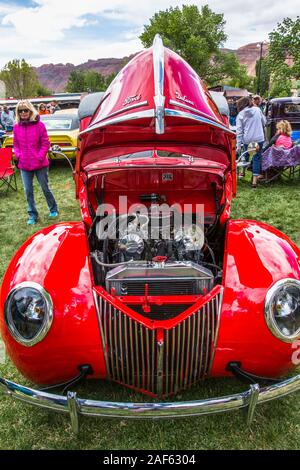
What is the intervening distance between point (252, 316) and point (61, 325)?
109 cm

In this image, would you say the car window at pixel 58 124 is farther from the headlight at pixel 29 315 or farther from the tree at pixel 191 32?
the tree at pixel 191 32

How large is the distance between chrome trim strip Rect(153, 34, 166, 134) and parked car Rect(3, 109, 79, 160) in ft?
21.9

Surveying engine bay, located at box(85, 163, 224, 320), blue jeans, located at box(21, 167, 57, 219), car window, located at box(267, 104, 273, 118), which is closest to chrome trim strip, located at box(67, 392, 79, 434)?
engine bay, located at box(85, 163, 224, 320)

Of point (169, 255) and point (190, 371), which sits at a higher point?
point (169, 255)

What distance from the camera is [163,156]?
10.9 ft

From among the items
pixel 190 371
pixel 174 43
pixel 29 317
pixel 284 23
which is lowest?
pixel 190 371

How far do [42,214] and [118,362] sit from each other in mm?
4727

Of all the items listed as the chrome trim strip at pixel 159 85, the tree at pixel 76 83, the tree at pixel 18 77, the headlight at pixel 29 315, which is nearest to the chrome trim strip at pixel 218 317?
the headlight at pixel 29 315

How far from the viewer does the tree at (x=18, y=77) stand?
6569cm

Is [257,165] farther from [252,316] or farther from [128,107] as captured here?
[252,316]

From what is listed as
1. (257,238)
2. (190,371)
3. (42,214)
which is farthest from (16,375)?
(42,214)

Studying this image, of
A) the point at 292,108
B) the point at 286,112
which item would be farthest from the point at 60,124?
the point at 292,108

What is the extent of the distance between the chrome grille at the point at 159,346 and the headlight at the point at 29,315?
12.2 inches
